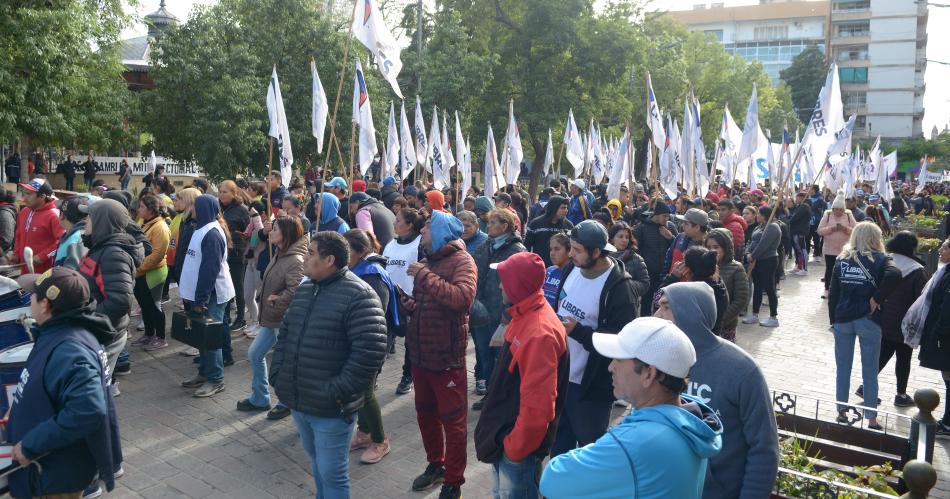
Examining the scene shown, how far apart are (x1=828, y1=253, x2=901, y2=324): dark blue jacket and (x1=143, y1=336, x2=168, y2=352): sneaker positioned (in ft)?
24.5

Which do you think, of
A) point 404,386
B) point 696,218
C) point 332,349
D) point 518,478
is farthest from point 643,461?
point 696,218

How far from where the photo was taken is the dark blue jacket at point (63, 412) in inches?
140

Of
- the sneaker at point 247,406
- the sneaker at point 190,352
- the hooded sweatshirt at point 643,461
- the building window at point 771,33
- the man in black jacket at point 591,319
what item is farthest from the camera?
the building window at point 771,33

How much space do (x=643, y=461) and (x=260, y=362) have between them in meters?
5.13

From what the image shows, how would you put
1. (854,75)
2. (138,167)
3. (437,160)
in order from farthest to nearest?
(854,75) < (138,167) < (437,160)

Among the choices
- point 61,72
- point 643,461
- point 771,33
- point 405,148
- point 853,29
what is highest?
point 771,33

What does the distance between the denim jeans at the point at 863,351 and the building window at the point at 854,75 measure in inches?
3899

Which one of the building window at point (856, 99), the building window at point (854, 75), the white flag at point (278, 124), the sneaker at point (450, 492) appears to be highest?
the building window at point (854, 75)

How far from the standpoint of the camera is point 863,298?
6582mm

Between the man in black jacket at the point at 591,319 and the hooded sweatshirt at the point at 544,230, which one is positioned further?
the hooded sweatshirt at the point at 544,230

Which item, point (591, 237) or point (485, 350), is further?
point (485, 350)

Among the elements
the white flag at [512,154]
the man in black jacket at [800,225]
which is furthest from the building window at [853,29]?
the white flag at [512,154]

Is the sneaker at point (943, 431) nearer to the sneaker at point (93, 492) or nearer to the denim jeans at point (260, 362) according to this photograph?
the denim jeans at point (260, 362)

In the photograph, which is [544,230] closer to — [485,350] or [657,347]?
[485,350]
